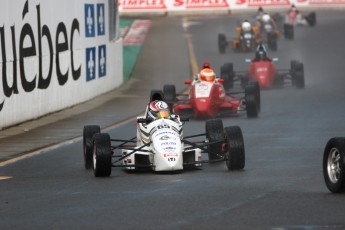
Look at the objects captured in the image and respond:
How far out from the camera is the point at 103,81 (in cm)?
3466

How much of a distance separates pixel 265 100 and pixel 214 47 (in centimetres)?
2091

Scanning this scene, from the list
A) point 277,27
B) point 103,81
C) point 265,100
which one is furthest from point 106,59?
point 277,27

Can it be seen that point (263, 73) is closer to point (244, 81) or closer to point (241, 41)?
point (244, 81)

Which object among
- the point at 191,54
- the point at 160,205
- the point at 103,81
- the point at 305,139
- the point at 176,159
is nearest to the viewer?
the point at 160,205

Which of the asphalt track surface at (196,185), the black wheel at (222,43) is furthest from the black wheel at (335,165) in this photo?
the black wheel at (222,43)

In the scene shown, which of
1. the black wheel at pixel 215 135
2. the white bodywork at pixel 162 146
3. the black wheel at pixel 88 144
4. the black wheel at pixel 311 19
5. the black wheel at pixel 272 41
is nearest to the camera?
the white bodywork at pixel 162 146

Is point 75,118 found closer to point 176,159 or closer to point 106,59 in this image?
point 106,59

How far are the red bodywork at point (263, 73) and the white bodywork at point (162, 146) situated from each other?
56.1 ft

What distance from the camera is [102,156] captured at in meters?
16.2

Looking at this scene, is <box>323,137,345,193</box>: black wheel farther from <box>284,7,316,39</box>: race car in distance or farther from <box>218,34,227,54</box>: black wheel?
<box>284,7,316,39</box>: race car in distance

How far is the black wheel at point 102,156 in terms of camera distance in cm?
1625

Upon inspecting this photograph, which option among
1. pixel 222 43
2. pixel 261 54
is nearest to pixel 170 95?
pixel 261 54

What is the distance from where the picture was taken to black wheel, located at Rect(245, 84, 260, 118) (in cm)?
2634

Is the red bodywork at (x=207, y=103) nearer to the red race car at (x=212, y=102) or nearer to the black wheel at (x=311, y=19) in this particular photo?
the red race car at (x=212, y=102)
